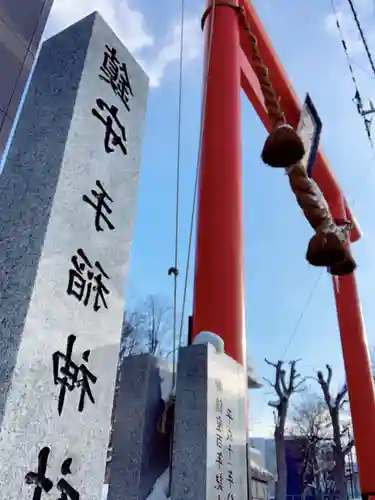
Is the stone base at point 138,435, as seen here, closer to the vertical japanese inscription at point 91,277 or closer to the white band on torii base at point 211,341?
the white band on torii base at point 211,341

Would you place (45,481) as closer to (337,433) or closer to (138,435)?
(138,435)

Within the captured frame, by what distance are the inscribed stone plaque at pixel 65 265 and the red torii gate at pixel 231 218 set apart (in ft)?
2.69

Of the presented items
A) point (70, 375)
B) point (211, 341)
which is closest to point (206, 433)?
point (211, 341)

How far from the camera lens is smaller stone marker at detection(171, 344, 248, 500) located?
1555 millimetres

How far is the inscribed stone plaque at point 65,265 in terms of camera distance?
3.25 feet

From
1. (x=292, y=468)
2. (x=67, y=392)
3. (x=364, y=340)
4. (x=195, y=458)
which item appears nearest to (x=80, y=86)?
(x=67, y=392)

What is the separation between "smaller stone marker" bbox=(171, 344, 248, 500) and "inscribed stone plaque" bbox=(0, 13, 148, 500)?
18.8 inches

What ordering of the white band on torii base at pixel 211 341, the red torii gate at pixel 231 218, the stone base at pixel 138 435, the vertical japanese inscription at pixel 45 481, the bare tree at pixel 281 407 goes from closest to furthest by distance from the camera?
the vertical japanese inscription at pixel 45 481, the stone base at pixel 138 435, the white band on torii base at pixel 211 341, the red torii gate at pixel 231 218, the bare tree at pixel 281 407

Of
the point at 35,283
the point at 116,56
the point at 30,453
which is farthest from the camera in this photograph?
the point at 116,56

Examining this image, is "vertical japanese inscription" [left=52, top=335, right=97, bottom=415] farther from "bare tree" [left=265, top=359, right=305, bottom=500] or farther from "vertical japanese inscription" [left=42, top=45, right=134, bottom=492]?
"bare tree" [left=265, top=359, right=305, bottom=500]

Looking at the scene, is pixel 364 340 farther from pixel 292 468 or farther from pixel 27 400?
pixel 292 468

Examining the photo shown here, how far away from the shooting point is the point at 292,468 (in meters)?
19.1

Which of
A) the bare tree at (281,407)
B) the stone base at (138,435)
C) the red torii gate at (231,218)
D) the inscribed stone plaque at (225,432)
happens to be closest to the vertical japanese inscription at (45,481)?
the stone base at (138,435)

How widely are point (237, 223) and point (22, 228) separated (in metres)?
2.24
